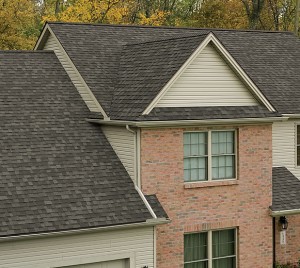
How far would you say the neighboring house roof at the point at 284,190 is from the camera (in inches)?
883

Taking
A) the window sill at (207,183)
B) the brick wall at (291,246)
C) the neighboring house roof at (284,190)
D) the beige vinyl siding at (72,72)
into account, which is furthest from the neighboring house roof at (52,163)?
the brick wall at (291,246)

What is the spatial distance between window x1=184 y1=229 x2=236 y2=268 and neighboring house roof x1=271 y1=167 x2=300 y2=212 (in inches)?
70.5

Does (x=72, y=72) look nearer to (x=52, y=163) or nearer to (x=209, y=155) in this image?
(x=52, y=163)

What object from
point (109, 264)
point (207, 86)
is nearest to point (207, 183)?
point (207, 86)

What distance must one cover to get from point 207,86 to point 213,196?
320 cm

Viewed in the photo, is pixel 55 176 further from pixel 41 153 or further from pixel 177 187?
pixel 177 187

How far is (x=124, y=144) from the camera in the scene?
20.7 m

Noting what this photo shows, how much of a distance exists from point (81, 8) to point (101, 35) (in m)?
18.1

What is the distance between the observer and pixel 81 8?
43.0 metres

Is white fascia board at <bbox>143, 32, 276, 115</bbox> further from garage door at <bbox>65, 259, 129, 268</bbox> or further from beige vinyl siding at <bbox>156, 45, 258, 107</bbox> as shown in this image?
garage door at <bbox>65, 259, 129, 268</bbox>

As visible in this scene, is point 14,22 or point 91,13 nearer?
point 14,22

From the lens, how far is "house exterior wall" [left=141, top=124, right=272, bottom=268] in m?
20.2

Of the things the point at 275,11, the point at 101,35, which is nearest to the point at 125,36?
the point at 101,35

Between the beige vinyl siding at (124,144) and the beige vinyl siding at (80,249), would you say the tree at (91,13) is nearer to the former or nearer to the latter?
the beige vinyl siding at (124,144)
